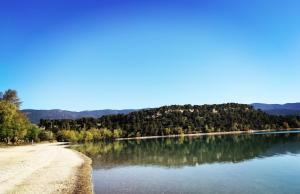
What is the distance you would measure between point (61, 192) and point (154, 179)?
1610cm

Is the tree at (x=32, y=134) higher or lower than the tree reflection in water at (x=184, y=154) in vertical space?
higher

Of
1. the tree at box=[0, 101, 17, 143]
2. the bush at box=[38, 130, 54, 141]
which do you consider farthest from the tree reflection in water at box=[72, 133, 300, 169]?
the bush at box=[38, 130, 54, 141]

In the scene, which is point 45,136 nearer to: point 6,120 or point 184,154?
point 6,120

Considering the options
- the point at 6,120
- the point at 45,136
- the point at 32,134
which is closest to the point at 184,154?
the point at 6,120

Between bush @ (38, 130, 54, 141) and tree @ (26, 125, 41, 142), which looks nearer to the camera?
tree @ (26, 125, 41, 142)

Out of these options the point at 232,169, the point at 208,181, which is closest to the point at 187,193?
the point at 208,181

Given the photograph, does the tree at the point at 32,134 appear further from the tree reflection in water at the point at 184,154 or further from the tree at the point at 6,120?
the tree reflection in water at the point at 184,154

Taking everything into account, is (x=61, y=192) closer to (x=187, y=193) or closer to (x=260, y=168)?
(x=187, y=193)

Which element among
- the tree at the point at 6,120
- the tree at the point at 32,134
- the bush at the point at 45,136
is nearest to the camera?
→ the tree at the point at 6,120

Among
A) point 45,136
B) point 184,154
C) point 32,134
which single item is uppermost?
point 32,134

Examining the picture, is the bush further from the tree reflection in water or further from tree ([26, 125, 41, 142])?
the tree reflection in water

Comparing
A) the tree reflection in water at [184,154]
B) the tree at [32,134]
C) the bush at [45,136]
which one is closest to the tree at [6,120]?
the tree reflection in water at [184,154]

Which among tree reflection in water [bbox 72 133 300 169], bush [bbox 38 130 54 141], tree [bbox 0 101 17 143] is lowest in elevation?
tree reflection in water [bbox 72 133 300 169]

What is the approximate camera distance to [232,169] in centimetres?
5959
